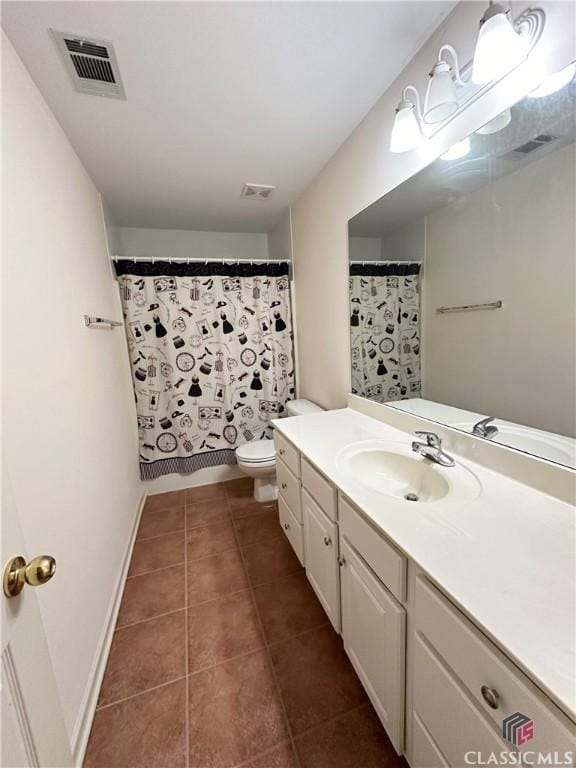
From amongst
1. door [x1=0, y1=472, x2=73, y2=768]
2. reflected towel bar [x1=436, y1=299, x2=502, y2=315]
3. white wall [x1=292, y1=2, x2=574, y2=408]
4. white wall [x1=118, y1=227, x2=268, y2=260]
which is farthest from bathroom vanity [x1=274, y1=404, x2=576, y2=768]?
white wall [x1=118, y1=227, x2=268, y2=260]

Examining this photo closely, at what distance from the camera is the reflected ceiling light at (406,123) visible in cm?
114

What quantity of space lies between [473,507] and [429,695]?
0.46 m

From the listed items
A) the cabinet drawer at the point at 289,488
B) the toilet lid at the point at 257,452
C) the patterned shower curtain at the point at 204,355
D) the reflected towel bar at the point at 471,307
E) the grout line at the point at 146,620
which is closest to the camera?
the reflected towel bar at the point at 471,307

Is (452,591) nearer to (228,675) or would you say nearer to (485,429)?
(485,429)

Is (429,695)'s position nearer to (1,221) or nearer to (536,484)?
(536,484)

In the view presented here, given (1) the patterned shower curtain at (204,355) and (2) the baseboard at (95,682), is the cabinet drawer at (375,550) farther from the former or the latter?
(1) the patterned shower curtain at (204,355)

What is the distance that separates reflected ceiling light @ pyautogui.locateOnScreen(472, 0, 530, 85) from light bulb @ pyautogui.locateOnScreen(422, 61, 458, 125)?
121 millimetres

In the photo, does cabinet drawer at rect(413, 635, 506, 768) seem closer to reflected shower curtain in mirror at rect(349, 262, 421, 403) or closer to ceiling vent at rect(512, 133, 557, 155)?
reflected shower curtain in mirror at rect(349, 262, 421, 403)

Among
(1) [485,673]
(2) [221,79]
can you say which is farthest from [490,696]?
(2) [221,79]

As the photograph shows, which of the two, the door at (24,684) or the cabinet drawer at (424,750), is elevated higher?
the door at (24,684)

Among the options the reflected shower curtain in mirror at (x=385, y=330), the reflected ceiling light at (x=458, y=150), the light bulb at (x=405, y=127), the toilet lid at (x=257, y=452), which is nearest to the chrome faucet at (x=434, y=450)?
the reflected shower curtain in mirror at (x=385, y=330)

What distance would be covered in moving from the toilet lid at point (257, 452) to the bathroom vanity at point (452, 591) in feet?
3.05

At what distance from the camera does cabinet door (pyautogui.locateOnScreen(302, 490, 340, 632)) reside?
120 centimetres

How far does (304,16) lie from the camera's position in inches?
39.2
